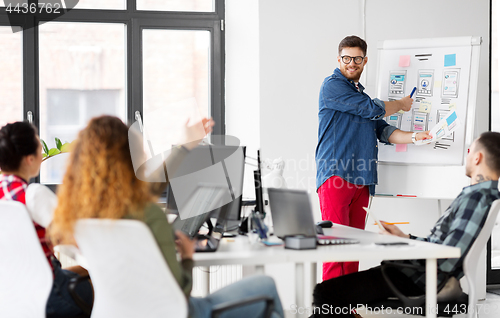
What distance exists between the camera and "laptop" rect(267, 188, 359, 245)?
192 cm

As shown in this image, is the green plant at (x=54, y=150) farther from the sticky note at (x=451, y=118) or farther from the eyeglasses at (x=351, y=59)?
the sticky note at (x=451, y=118)

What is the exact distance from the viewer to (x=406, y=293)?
2.13 m

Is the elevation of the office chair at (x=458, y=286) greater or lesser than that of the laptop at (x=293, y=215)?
lesser

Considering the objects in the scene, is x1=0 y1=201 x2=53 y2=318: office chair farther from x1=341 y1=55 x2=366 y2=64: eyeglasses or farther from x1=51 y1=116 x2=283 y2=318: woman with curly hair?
x1=341 y1=55 x2=366 y2=64: eyeglasses

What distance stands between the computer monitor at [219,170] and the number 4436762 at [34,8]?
2.39m

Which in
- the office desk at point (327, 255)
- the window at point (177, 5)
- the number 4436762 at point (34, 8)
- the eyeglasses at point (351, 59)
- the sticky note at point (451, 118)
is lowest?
the office desk at point (327, 255)

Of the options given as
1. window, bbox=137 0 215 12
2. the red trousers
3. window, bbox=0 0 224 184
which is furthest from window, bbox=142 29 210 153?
the red trousers

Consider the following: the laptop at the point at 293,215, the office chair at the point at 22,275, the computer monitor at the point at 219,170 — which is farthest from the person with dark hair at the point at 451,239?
the office chair at the point at 22,275

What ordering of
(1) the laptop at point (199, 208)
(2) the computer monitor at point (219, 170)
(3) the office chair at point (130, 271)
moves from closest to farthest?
(3) the office chair at point (130, 271) < (1) the laptop at point (199, 208) < (2) the computer monitor at point (219, 170)

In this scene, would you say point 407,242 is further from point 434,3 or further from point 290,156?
point 434,3

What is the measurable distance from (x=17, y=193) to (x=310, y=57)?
2.46 meters

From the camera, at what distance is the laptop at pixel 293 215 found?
192cm

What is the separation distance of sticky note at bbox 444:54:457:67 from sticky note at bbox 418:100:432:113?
0.94ft

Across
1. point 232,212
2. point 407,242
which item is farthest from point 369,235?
point 232,212
